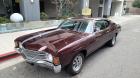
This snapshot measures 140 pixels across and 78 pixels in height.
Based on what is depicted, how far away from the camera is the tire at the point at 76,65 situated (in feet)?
12.0

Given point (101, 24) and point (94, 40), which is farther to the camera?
point (101, 24)

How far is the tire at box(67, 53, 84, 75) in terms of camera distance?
3.67 metres

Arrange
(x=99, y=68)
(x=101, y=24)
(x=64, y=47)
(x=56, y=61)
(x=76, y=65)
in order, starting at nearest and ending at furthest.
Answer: (x=56, y=61) → (x=64, y=47) → (x=76, y=65) → (x=99, y=68) → (x=101, y=24)

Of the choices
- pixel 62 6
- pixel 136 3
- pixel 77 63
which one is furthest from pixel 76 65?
pixel 136 3

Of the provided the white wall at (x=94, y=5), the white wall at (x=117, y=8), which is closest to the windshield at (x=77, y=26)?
the white wall at (x=94, y=5)

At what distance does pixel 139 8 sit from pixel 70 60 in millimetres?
38823

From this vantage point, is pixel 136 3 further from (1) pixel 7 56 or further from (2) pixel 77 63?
(1) pixel 7 56

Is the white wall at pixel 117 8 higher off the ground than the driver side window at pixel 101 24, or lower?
higher

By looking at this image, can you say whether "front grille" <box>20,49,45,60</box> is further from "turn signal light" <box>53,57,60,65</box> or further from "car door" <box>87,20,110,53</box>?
"car door" <box>87,20,110,53</box>

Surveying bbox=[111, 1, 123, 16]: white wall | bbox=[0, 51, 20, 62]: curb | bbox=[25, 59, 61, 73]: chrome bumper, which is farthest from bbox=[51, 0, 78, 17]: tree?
bbox=[111, 1, 123, 16]: white wall

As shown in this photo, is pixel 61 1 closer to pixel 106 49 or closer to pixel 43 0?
pixel 43 0

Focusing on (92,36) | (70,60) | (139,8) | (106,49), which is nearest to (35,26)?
(106,49)

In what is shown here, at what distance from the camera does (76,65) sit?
12.8 ft

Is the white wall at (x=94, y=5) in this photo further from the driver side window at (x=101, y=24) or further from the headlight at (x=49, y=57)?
the headlight at (x=49, y=57)
